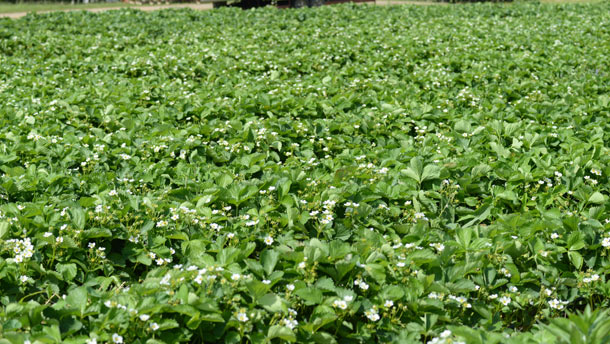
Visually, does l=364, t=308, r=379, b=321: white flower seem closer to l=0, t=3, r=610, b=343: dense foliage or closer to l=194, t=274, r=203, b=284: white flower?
l=0, t=3, r=610, b=343: dense foliage

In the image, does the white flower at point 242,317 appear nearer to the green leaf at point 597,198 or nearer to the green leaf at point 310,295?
the green leaf at point 310,295

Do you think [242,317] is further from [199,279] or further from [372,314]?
[372,314]

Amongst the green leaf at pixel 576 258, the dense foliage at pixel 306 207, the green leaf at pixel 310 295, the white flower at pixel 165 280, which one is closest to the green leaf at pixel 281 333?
the dense foliage at pixel 306 207

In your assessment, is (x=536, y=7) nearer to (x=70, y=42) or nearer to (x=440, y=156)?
(x=70, y=42)

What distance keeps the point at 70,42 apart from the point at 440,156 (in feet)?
30.1

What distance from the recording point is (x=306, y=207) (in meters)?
3.68

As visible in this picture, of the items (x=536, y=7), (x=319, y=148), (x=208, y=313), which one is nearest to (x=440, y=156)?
(x=319, y=148)

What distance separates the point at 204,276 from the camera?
2693 mm

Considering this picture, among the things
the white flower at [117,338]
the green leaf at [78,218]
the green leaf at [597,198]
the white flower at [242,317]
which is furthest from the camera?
the green leaf at [597,198]

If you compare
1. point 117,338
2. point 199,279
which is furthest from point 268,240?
point 117,338

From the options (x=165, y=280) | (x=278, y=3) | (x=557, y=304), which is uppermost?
(x=278, y=3)

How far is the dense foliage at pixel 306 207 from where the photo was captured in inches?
102

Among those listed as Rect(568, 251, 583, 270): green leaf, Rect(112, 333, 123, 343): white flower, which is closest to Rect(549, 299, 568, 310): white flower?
Rect(568, 251, 583, 270): green leaf

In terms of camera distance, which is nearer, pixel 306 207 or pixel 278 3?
pixel 306 207
